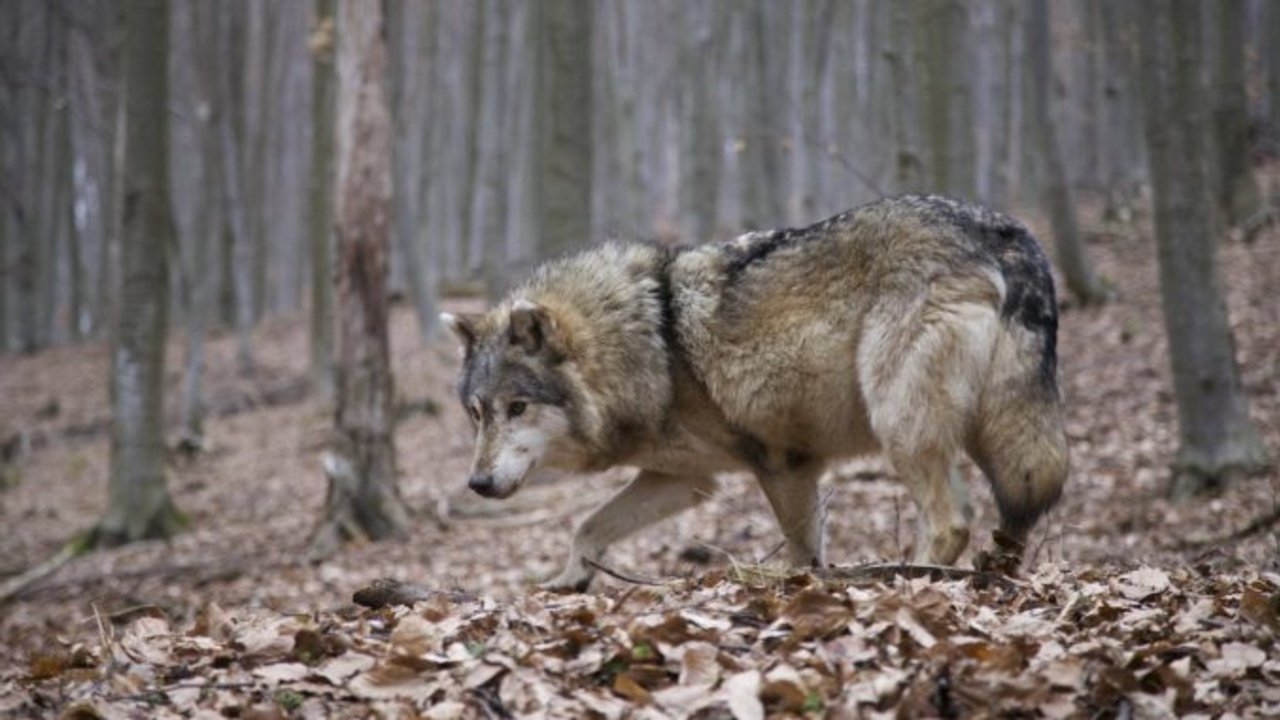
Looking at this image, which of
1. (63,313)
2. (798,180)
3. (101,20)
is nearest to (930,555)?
(101,20)

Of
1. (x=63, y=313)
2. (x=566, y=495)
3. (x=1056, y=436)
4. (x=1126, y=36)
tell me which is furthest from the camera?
(x=63, y=313)

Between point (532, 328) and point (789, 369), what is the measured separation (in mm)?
1546

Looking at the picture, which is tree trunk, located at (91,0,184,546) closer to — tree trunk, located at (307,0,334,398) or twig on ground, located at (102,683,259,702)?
tree trunk, located at (307,0,334,398)

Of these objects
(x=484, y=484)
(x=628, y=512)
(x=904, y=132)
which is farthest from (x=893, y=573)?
(x=904, y=132)

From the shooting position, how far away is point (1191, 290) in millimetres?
10141

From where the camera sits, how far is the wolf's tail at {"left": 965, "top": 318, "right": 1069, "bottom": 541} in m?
5.82

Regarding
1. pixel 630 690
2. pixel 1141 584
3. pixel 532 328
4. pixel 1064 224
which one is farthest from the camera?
pixel 1064 224

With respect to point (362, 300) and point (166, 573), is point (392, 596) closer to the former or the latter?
point (362, 300)

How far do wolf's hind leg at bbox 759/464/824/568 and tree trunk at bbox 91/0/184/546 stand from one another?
914cm

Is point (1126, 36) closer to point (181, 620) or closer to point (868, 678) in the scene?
point (181, 620)

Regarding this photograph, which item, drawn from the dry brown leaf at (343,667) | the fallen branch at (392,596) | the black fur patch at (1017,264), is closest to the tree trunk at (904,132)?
the black fur patch at (1017,264)

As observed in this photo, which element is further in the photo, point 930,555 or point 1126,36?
point 1126,36

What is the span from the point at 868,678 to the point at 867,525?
6.73 metres

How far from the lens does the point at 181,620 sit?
9.90 m
